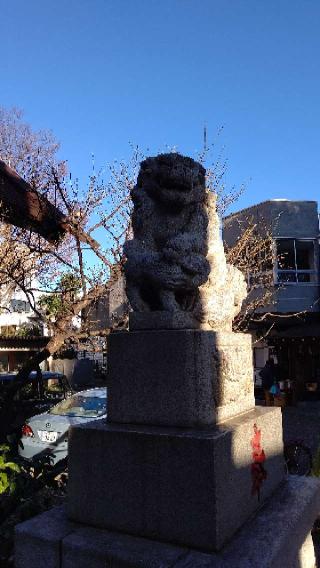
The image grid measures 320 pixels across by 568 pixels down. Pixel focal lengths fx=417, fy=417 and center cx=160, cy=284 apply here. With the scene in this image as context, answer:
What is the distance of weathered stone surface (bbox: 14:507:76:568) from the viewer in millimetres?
2475

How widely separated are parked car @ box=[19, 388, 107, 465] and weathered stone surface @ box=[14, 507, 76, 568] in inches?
158

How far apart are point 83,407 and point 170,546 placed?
5787 mm

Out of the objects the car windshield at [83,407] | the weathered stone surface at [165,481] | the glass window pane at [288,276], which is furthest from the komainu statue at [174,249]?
the glass window pane at [288,276]

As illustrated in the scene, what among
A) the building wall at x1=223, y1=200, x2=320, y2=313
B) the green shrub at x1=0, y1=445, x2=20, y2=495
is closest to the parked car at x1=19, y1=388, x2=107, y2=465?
the green shrub at x1=0, y1=445, x2=20, y2=495

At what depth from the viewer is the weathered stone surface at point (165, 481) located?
2307 mm

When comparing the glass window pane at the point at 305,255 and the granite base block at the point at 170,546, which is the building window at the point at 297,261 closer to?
the glass window pane at the point at 305,255

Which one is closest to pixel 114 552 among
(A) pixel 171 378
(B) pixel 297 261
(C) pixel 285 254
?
(A) pixel 171 378

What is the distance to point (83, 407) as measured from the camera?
788cm

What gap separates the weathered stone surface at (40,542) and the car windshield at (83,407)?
4.61m

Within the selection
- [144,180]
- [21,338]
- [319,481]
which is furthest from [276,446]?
[21,338]

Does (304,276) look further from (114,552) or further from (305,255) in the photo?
(114,552)

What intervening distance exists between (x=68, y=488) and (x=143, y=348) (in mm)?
1068

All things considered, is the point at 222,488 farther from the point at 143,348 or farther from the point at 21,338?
the point at 21,338

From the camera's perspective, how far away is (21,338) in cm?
2080
